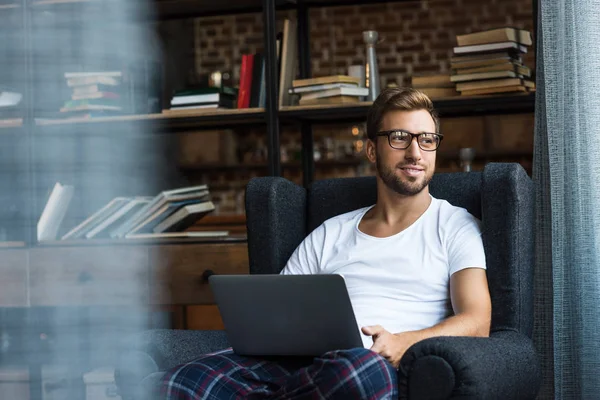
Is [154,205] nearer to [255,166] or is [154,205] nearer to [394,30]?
[255,166]

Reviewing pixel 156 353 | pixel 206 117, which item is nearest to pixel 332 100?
pixel 206 117

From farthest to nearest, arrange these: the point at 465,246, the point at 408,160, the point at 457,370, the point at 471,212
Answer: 1. the point at 471,212
2. the point at 408,160
3. the point at 465,246
4. the point at 457,370

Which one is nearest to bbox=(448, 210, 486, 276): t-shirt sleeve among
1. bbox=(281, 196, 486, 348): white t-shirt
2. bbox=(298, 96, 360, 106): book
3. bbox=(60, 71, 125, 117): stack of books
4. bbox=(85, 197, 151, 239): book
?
bbox=(281, 196, 486, 348): white t-shirt

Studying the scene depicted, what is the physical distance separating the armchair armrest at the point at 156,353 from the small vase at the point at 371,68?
120 centimetres

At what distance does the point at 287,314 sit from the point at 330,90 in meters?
1.33

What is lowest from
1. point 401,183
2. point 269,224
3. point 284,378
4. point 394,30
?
point 284,378

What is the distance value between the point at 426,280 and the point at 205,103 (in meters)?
1.40

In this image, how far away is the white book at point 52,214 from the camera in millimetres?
3117

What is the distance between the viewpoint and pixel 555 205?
2082mm

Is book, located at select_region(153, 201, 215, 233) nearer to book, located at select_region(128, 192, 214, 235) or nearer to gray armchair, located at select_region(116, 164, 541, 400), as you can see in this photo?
book, located at select_region(128, 192, 214, 235)

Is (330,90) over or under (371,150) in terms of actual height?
over

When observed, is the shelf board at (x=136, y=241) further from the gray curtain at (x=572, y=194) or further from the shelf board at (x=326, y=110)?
the gray curtain at (x=572, y=194)

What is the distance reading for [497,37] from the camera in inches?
105

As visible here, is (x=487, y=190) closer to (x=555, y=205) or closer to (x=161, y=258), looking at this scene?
(x=555, y=205)
